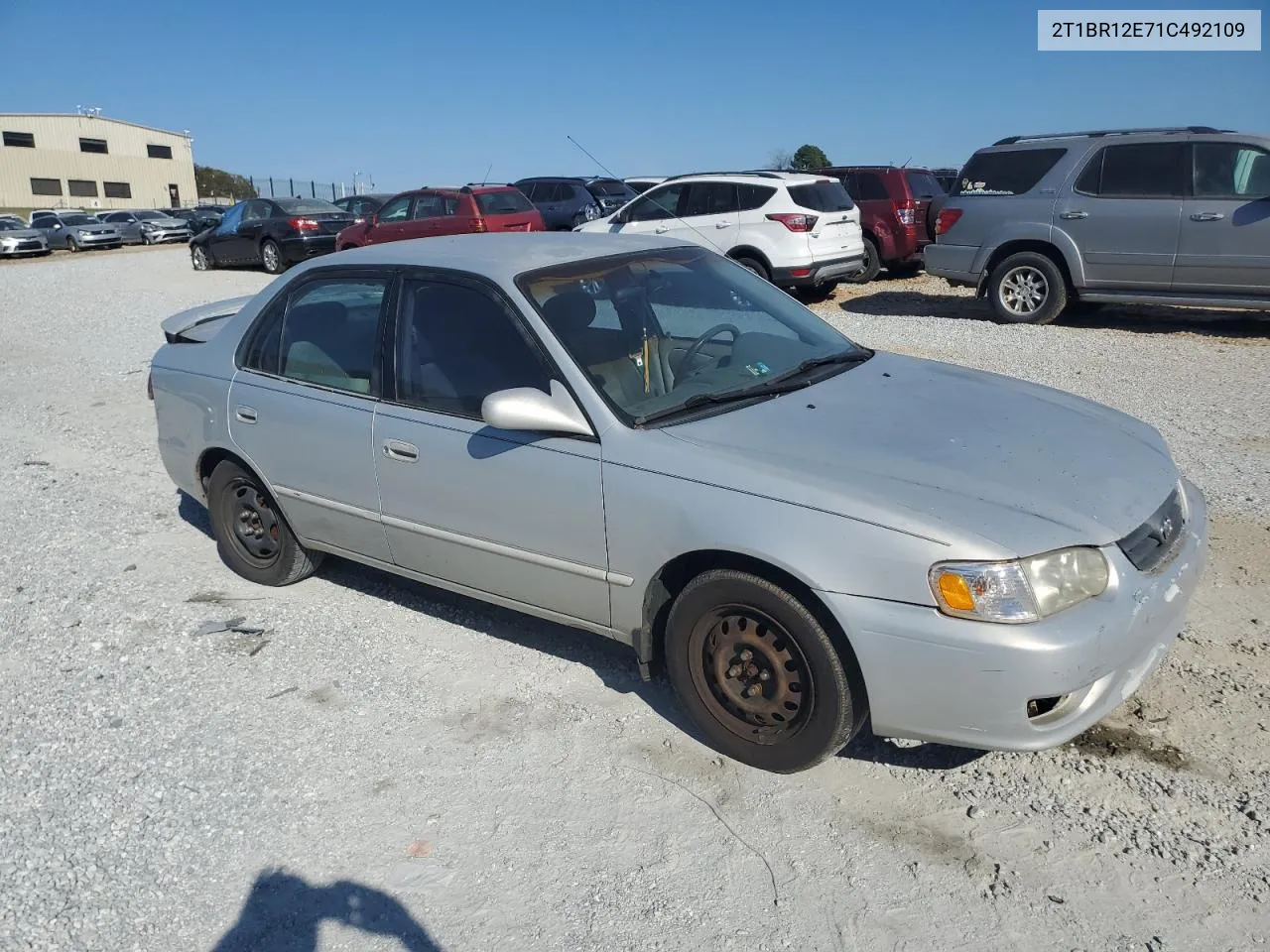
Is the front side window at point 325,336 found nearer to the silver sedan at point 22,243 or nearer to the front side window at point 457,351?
the front side window at point 457,351

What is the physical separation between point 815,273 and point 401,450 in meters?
10.3

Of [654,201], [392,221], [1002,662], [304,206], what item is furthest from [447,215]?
[1002,662]

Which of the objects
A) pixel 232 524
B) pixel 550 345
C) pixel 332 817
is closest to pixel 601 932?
pixel 332 817

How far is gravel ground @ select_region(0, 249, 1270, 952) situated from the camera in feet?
9.35

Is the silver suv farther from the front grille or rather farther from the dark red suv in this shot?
the front grille

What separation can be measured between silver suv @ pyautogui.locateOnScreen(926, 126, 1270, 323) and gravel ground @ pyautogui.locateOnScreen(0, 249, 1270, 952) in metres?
6.25

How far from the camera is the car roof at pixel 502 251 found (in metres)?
4.21

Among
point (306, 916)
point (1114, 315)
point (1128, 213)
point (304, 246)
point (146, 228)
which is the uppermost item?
point (146, 228)

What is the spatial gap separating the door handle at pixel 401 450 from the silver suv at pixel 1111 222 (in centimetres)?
939

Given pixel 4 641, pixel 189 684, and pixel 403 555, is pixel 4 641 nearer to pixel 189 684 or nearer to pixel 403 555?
pixel 189 684

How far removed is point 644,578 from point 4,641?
3.06 meters

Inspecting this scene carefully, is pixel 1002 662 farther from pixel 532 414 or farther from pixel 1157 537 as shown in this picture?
pixel 532 414

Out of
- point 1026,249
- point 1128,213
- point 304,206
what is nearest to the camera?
point 1128,213

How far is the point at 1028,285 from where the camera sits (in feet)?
39.2
